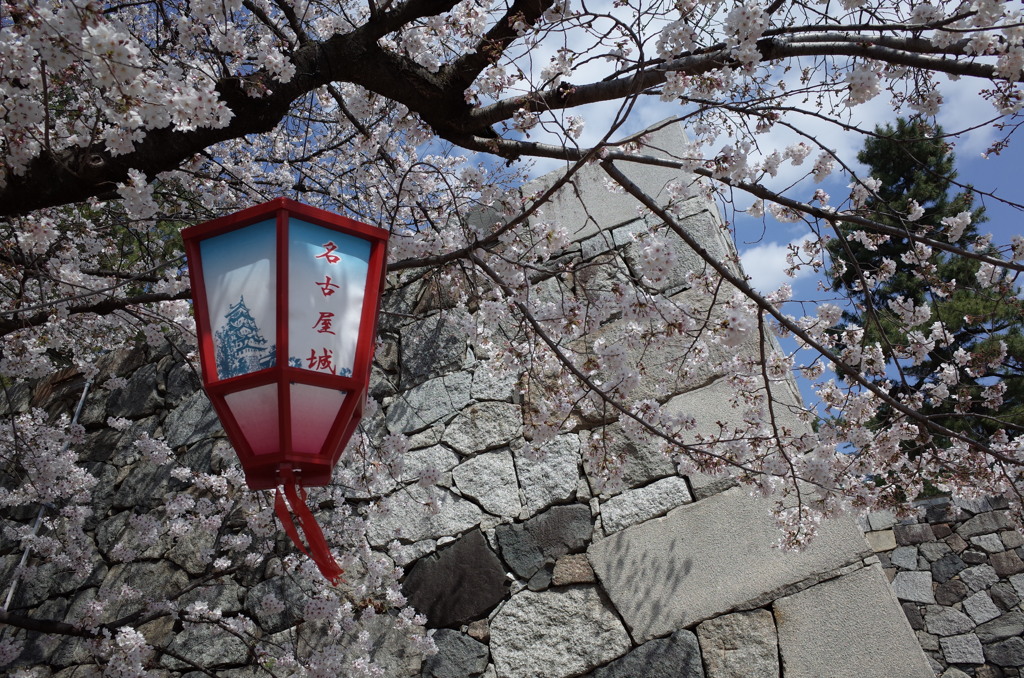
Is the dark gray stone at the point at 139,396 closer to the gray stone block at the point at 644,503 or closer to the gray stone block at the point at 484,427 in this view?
the gray stone block at the point at 484,427

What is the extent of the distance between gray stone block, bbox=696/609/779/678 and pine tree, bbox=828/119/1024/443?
0.87m

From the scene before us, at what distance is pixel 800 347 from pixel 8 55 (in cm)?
240

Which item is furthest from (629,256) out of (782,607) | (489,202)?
(782,607)

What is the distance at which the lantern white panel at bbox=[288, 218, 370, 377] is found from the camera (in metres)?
1.38

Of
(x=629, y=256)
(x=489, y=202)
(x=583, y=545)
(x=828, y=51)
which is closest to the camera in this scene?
(x=828, y=51)

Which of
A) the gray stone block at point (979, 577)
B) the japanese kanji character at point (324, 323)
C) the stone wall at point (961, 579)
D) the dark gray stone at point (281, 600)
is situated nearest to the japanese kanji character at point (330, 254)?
the japanese kanji character at point (324, 323)

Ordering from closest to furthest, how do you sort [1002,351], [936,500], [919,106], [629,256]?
[919,106] < [1002,351] < [629,256] < [936,500]

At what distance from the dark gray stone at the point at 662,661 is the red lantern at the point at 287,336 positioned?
4.75 feet

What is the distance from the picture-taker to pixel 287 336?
1.36 meters

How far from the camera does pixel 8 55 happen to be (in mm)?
1799

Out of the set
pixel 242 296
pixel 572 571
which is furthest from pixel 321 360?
pixel 572 571

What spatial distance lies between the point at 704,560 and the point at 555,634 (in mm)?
592

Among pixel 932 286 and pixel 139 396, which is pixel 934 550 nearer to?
pixel 932 286

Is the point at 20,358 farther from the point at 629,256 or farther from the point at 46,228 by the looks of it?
the point at 629,256
